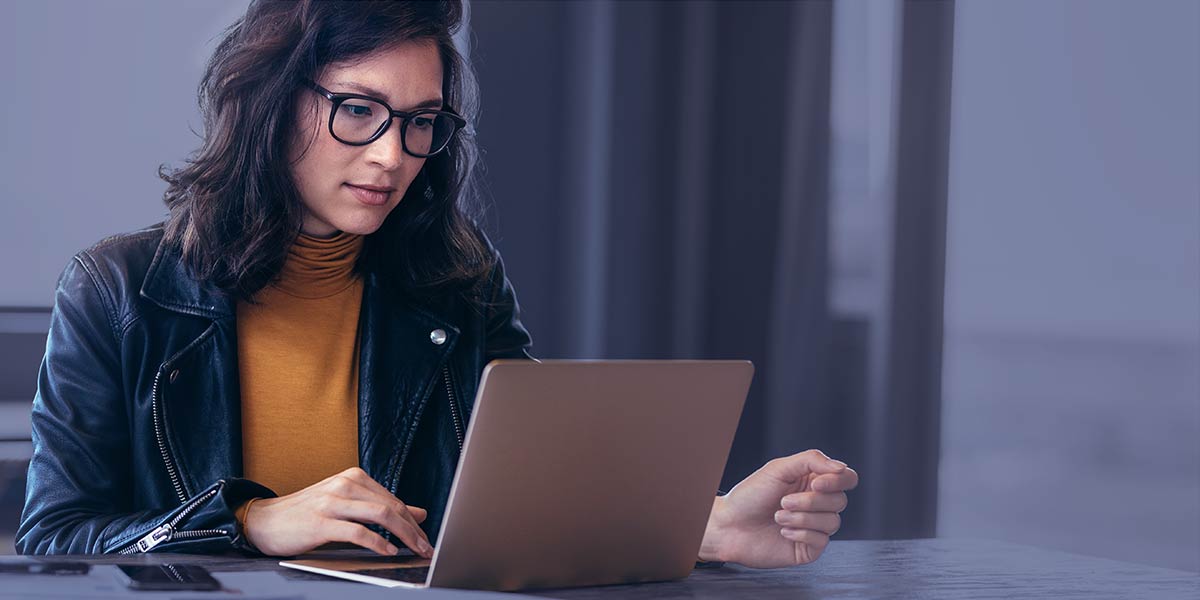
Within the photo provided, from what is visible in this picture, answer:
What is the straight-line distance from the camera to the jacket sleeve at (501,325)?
1.75 metres

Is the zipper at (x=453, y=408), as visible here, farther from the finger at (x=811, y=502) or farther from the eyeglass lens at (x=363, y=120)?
the finger at (x=811, y=502)

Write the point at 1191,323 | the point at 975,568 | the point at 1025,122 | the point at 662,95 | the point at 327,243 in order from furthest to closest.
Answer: the point at 662,95
the point at 1025,122
the point at 1191,323
the point at 327,243
the point at 975,568

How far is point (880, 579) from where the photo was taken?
1.15m

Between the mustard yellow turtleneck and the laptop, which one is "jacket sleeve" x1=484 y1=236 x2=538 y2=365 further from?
the laptop

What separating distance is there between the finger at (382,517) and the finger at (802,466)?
1.17 feet

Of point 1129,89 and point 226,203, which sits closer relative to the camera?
point 226,203

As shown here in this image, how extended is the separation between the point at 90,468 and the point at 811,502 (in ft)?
2.58

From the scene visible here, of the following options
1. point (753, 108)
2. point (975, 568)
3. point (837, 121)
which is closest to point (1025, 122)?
point (837, 121)

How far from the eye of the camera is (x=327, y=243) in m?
1.61

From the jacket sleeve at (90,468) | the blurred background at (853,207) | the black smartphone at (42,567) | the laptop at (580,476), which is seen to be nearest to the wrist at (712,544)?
the laptop at (580,476)

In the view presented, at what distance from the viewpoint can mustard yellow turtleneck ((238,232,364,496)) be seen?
60.9 inches

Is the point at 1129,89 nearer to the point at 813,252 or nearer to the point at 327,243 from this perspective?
the point at 813,252

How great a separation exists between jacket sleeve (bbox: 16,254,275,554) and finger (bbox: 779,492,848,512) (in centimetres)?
52

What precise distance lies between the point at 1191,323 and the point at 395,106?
175 cm
